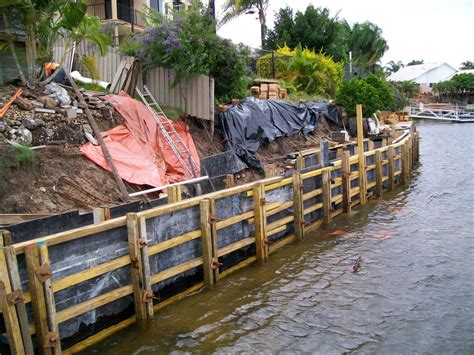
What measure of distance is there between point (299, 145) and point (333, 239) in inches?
340

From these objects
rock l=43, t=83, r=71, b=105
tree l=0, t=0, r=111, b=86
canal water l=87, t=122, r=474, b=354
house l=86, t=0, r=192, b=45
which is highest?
house l=86, t=0, r=192, b=45

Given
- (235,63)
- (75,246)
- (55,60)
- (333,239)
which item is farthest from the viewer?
(55,60)

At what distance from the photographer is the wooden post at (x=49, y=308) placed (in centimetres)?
518

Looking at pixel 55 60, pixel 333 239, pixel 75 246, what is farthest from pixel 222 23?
pixel 75 246

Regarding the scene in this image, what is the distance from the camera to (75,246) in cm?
574

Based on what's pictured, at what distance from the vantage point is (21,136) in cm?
1016

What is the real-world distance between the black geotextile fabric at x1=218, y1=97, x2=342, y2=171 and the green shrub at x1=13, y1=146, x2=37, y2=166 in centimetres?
668

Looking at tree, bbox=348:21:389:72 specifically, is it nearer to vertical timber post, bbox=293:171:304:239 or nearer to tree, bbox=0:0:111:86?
tree, bbox=0:0:111:86

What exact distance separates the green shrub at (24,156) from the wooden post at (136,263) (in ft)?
14.1

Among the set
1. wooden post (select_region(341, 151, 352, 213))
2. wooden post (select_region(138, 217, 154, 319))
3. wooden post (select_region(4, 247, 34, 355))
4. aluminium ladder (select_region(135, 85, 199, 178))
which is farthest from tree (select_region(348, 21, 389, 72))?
wooden post (select_region(4, 247, 34, 355))

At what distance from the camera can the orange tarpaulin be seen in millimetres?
10977

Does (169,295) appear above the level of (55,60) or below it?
below

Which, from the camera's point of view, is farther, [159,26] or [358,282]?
[159,26]

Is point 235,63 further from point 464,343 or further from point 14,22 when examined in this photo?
point 464,343
